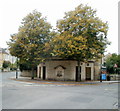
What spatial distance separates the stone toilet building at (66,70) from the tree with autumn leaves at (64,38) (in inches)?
106

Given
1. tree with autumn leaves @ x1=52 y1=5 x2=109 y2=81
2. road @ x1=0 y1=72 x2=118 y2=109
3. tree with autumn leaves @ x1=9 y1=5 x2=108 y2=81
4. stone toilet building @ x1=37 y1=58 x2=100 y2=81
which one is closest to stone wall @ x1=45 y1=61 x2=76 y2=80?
stone toilet building @ x1=37 y1=58 x2=100 y2=81

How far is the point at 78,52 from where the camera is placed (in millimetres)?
21609

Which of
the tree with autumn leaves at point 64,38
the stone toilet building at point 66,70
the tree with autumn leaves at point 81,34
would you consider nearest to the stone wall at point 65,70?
the stone toilet building at point 66,70

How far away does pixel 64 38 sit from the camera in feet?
74.0

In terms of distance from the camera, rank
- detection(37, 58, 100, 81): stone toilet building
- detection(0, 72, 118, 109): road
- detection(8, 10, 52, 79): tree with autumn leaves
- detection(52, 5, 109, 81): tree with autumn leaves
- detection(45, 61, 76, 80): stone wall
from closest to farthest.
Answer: detection(0, 72, 118, 109): road → detection(52, 5, 109, 81): tree with autumn leaves → detection(8, 10, 52, 79): tree with autumn leaves → detection(45, 61, 76, 80): stone wall → detection(37, 58, 100, 81): stone toilet building

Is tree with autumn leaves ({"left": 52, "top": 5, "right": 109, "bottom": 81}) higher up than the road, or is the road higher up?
tree with autumn leaves ({"left": 52, "top": 5, "right": 109, "bottom": 81})

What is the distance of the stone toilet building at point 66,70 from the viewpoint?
1098 inches

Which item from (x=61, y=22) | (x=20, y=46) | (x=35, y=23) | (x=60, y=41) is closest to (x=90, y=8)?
(x=61, y=22)

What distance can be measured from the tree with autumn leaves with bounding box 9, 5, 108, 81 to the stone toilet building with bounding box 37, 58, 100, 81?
2.69m

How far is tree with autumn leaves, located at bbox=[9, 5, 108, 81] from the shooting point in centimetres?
2244

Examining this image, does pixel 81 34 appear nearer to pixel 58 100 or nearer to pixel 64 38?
pixel 64 38

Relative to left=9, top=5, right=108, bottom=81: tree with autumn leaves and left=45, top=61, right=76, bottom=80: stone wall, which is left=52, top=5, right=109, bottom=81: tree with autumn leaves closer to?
left=9, top=5, right=108, bottom=81: tree with autumn leaves

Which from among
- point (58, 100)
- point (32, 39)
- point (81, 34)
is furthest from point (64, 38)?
point (58, 100)

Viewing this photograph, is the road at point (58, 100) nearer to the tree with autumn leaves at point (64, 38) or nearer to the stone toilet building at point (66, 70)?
the tree with autumn leaves at point (64, 38)
